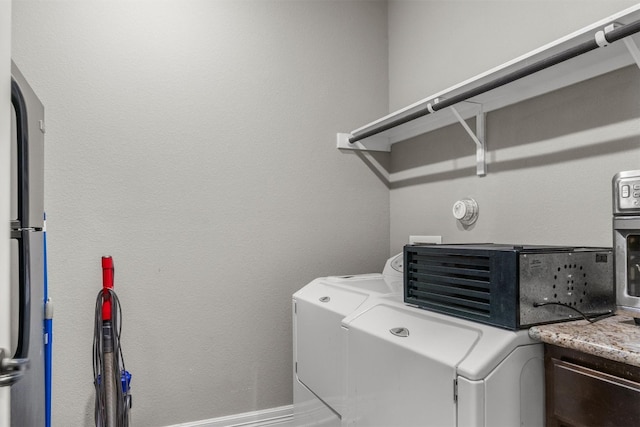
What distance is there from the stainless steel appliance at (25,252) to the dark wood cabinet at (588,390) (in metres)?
1.26

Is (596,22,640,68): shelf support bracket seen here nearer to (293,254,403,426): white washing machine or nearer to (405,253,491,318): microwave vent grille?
(405,253,491,318): microwave vent grille

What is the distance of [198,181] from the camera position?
2225mm

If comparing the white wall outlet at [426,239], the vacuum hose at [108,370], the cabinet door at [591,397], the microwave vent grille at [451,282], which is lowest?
the vacuum hose at [108,370]

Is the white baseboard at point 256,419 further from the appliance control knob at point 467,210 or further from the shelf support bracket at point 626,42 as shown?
the shelf support bracket at point 626,42

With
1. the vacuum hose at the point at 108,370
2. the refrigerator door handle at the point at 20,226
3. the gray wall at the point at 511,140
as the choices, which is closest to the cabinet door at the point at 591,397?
the gray wall at the point at 511,140

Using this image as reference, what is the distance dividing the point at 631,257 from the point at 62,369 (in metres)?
2.24

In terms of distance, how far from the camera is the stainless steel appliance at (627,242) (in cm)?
107

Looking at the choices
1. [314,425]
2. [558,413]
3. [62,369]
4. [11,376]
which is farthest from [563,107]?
[62,369]

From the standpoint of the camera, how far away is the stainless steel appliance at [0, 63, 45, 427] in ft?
3.74

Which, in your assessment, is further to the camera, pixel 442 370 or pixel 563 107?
pixel 563 107

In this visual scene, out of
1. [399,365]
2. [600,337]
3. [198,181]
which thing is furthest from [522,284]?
[198,181]

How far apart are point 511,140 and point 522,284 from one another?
2.98 ft

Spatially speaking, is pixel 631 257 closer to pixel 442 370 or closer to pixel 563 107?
pixel 442 370

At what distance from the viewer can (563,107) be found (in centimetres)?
162
